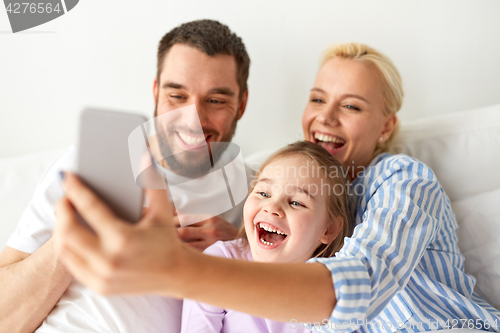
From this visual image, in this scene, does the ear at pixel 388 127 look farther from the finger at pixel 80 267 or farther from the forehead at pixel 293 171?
the finger at pixel 80 267

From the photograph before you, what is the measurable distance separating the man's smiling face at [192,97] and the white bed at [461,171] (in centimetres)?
26

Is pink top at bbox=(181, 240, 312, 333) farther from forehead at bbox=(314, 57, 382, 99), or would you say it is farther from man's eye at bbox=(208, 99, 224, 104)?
forehead at bbox=(314, 57, 382, 99)

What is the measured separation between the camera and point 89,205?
1.54ft

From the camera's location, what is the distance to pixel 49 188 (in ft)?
3.69

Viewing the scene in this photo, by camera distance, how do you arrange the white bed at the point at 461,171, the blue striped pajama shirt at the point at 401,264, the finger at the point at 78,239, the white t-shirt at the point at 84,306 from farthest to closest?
the white bed at the point at 461,171, the white t-shirt at the point at 84,306, the blue striped pajama shirt at the point at 401,264, the finger at the point at 78,239

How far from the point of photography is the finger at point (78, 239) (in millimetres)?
437

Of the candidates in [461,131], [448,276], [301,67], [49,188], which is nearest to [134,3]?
[301,67]

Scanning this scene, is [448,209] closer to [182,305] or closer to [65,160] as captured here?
[182,305]

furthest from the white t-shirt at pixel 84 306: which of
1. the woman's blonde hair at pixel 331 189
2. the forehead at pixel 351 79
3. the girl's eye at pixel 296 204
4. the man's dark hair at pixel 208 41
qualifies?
the forehead at pixel 351 79

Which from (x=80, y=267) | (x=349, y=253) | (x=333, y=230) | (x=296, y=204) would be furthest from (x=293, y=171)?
(x=80, y=267)

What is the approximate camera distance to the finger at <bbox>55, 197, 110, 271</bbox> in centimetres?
44

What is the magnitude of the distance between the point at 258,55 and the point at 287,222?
0.96 metres

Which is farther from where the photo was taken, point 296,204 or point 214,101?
point 214,101

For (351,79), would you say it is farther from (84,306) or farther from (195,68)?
(84,306)
